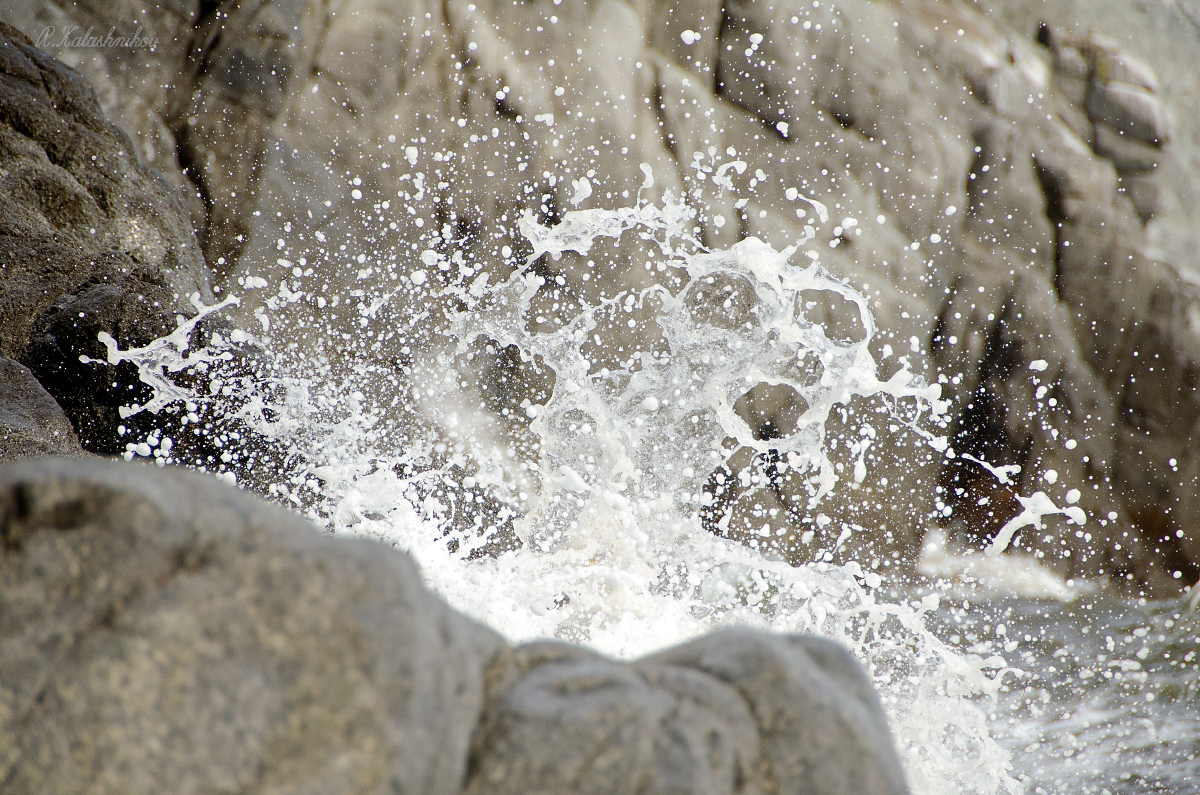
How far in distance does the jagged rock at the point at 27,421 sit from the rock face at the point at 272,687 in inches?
74.3

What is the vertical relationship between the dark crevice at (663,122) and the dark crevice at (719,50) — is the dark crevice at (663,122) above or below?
below

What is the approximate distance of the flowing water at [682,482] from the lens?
3.47m

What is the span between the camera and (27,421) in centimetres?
278

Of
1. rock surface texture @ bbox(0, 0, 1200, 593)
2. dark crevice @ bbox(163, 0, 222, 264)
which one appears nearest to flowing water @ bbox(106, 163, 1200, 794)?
rock surface texture @ bbox(0, 0, 1200, 593)

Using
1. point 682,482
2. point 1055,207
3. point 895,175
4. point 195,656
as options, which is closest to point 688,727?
point 195,656

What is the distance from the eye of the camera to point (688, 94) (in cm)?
543

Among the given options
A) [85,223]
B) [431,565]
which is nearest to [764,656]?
[431,565]

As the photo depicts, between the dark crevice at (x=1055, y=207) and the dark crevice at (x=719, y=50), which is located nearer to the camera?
the dark crevice at (x=719, y=50)

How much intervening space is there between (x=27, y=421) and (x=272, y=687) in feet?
7.66

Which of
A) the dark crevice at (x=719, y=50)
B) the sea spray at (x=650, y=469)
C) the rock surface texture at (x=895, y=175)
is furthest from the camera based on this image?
the dark crevice at (x=719, y=50)

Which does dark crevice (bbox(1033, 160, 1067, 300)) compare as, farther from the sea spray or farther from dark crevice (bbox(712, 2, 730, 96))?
dark crevice (bbox(712, 2, 730, 96))

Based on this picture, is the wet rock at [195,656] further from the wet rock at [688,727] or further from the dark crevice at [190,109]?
the dark crevice at [190,109]

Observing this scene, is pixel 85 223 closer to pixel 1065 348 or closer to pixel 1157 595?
pixel 1065 348
